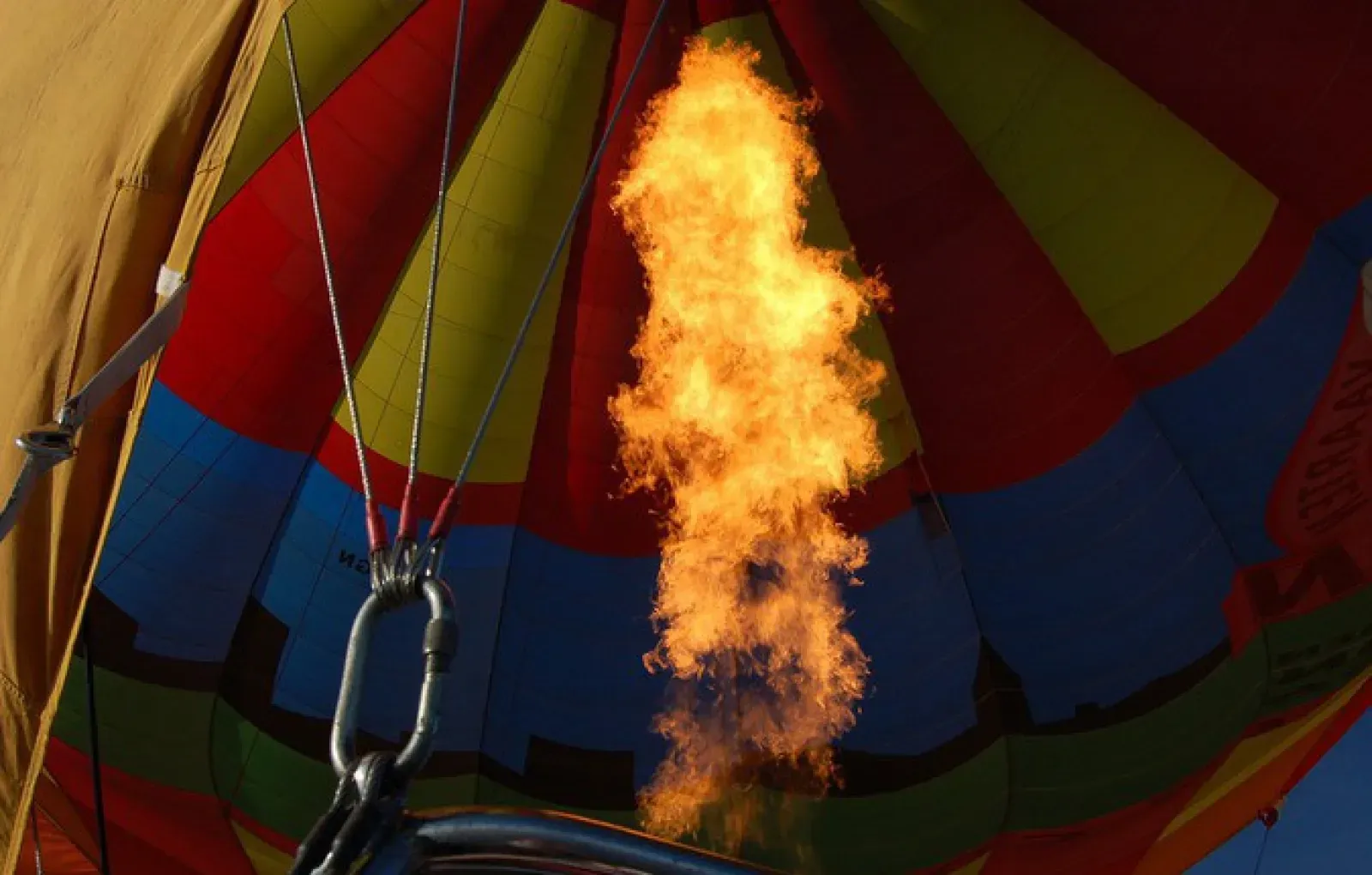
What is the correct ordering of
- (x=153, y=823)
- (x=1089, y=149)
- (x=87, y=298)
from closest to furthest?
1. (x=87, y=298)
2. (x=1089, y=149)
3. (x=153, y=823)

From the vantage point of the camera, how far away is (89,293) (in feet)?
12.4

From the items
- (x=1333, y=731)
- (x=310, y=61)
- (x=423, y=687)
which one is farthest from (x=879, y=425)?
(x=423, y=687)

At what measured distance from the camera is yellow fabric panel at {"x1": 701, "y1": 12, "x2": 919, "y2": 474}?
4883 millimetres

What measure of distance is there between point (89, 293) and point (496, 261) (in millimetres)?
1586

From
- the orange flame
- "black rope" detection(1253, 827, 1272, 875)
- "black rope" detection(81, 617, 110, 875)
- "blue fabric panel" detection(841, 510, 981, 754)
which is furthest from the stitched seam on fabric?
"black rope" detection(1253, 827, 1272, 875)

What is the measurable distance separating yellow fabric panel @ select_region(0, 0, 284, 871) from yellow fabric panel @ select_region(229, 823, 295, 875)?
1796 mm

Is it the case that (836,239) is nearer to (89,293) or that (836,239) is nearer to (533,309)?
(533,309)

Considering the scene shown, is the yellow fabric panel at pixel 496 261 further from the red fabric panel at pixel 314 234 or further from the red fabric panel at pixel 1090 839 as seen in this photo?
the red fabric panel at pixel 1090 839

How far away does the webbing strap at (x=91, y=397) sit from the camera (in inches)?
124

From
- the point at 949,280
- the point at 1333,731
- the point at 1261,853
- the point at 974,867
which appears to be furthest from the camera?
the point at 1261,853

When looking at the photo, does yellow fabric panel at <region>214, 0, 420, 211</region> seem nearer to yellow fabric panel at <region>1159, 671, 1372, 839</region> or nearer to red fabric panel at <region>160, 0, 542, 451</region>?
red fabric panel at <region>160, 0, 542, 451</region>

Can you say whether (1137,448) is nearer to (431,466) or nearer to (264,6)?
(431,466)

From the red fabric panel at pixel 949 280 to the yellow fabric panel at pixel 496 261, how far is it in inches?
30.1

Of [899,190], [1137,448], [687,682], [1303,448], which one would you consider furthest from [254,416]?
[1303,448]
